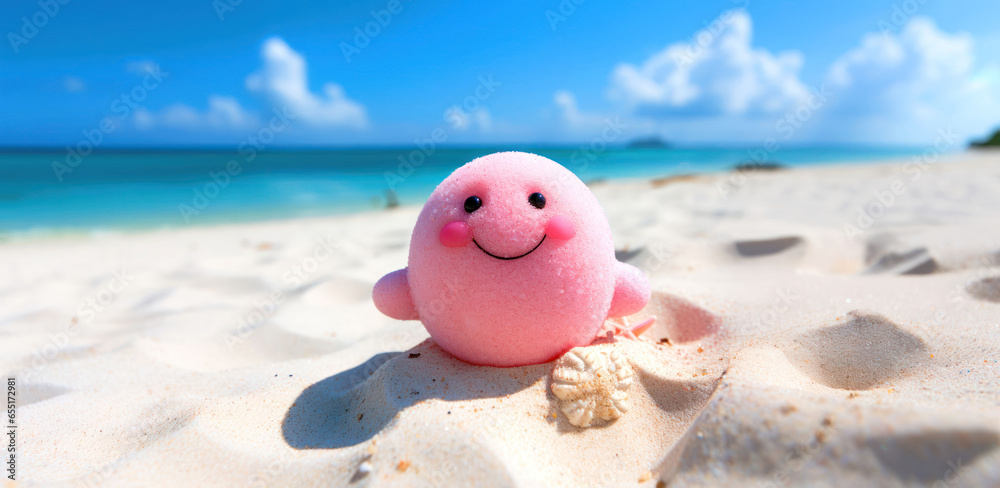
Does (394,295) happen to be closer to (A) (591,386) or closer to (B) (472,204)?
(B) (472,204)

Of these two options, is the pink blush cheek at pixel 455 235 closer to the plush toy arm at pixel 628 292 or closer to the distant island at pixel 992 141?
the plush toy arm at pixel 628 292

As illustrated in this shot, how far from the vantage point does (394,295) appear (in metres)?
2.03

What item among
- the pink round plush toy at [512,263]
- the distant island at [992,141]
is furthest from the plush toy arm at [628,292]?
the distant island at [992,141]

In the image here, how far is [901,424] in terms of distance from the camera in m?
1.20

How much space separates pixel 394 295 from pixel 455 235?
50 cm

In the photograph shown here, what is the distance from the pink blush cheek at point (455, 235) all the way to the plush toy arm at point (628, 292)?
69cm

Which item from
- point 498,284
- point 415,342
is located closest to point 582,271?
point 498,284

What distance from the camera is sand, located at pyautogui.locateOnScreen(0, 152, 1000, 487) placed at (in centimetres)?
129

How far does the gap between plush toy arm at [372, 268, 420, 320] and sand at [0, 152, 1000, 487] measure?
0.20 metres

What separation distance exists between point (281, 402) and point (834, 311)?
2.52 metres

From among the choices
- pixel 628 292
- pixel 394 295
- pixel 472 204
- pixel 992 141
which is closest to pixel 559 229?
pixel 472 204

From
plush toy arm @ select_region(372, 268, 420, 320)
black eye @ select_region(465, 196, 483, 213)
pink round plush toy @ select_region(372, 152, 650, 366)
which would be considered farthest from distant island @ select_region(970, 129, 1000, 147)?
plush toy arm @ select_region(372, 268, 420, 320)

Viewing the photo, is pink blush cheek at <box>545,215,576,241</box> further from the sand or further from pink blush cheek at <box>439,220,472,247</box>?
the sand

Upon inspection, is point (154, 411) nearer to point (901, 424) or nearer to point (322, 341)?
point (322, 341)
